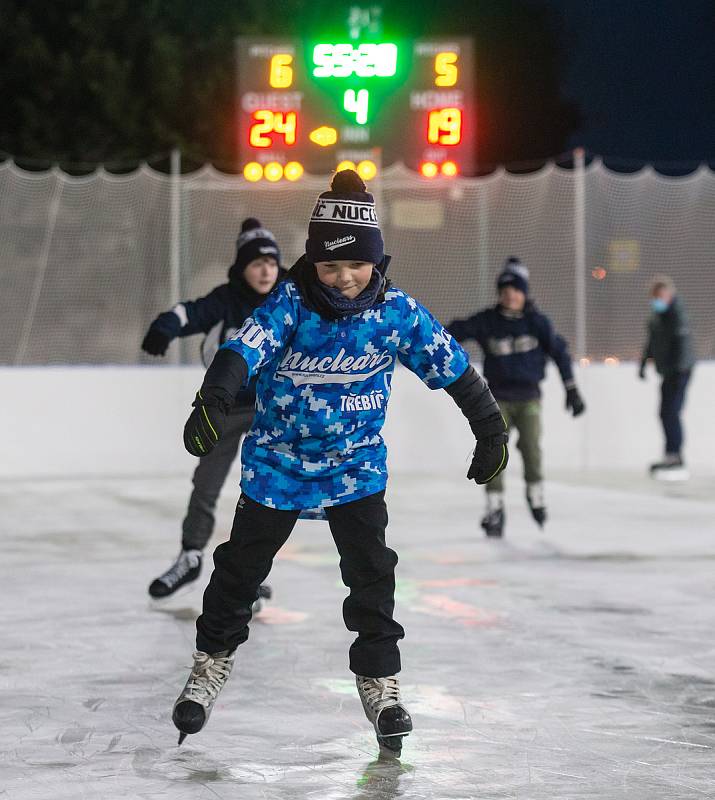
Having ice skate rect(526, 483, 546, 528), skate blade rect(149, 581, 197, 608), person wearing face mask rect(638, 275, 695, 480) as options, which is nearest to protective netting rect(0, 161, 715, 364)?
person wearing face mask rect(638, 275, 695, 480)

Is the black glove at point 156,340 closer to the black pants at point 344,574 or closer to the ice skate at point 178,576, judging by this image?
the ice skate at point 178,576

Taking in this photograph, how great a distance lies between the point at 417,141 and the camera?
15.2 m

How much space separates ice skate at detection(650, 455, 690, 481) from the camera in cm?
1299

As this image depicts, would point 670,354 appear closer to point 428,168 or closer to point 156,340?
point 428,168

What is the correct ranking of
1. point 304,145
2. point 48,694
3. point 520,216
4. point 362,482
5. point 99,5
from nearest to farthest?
point 362,482, point 48,694, point 520,216, point 304,145, point 99,5

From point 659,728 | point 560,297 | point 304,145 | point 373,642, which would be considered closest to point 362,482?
point 373,642

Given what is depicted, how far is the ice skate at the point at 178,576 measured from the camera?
22.0 ft

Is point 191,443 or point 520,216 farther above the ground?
point 520,216

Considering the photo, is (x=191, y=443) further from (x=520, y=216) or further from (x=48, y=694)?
(x=520, y=216)

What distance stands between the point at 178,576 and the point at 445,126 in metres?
9.14

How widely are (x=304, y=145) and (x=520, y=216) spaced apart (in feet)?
8.11

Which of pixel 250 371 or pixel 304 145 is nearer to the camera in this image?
pixel 250 371

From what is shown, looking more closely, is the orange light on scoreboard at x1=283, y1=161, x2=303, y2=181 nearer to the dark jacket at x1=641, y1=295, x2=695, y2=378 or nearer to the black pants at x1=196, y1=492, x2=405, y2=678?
the dark jacket at x1=641, y1=295, x2=695, y2=378

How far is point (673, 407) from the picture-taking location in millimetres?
13281
